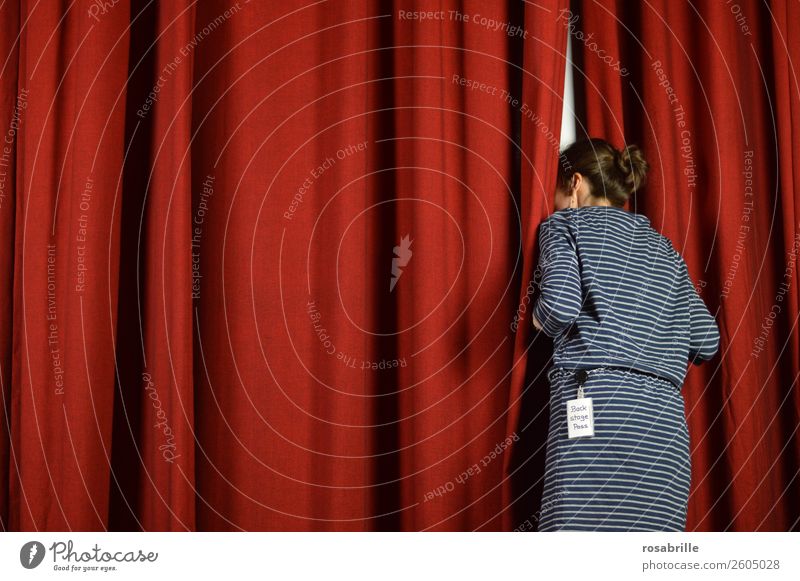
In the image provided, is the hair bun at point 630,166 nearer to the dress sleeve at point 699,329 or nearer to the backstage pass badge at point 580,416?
the dress sleeve at point 699,329

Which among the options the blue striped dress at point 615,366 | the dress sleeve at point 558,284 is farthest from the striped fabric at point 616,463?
the dress sleeve at point 558,284

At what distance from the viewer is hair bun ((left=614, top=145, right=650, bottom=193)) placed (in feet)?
6.92

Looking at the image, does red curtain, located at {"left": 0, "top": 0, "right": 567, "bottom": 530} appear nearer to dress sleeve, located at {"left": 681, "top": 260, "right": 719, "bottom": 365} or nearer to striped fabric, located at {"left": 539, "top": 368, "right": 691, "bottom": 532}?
striped fabric, located at {"left": 539, "top": 368, "right": 691, "bottom": 532}

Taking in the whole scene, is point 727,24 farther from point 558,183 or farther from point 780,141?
point 558,183

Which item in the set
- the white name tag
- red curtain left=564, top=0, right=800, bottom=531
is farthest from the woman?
red curtain left=564, top=0, right=800, bottom=531

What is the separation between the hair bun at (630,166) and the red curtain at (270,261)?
17 cm

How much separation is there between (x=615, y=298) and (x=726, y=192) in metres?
0.68

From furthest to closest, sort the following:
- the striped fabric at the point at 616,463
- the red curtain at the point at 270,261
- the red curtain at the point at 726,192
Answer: the red curtain at the point at 726,192, the red curtain at the point at 270,261, the striped fabric at the point at 616,463

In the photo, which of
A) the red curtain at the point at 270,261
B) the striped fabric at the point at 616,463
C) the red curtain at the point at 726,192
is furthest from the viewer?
the red curtain at the point at 726,192

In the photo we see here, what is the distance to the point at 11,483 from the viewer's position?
6.53 feet

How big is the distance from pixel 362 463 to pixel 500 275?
0.61 meters

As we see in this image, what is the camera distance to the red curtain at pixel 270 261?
202 cm

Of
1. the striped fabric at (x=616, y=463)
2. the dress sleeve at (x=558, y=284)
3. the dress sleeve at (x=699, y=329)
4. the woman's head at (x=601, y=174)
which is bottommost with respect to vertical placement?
the striped fabric at (x=616, y=463)

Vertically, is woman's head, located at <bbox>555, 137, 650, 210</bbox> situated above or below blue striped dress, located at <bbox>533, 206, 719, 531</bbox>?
above
